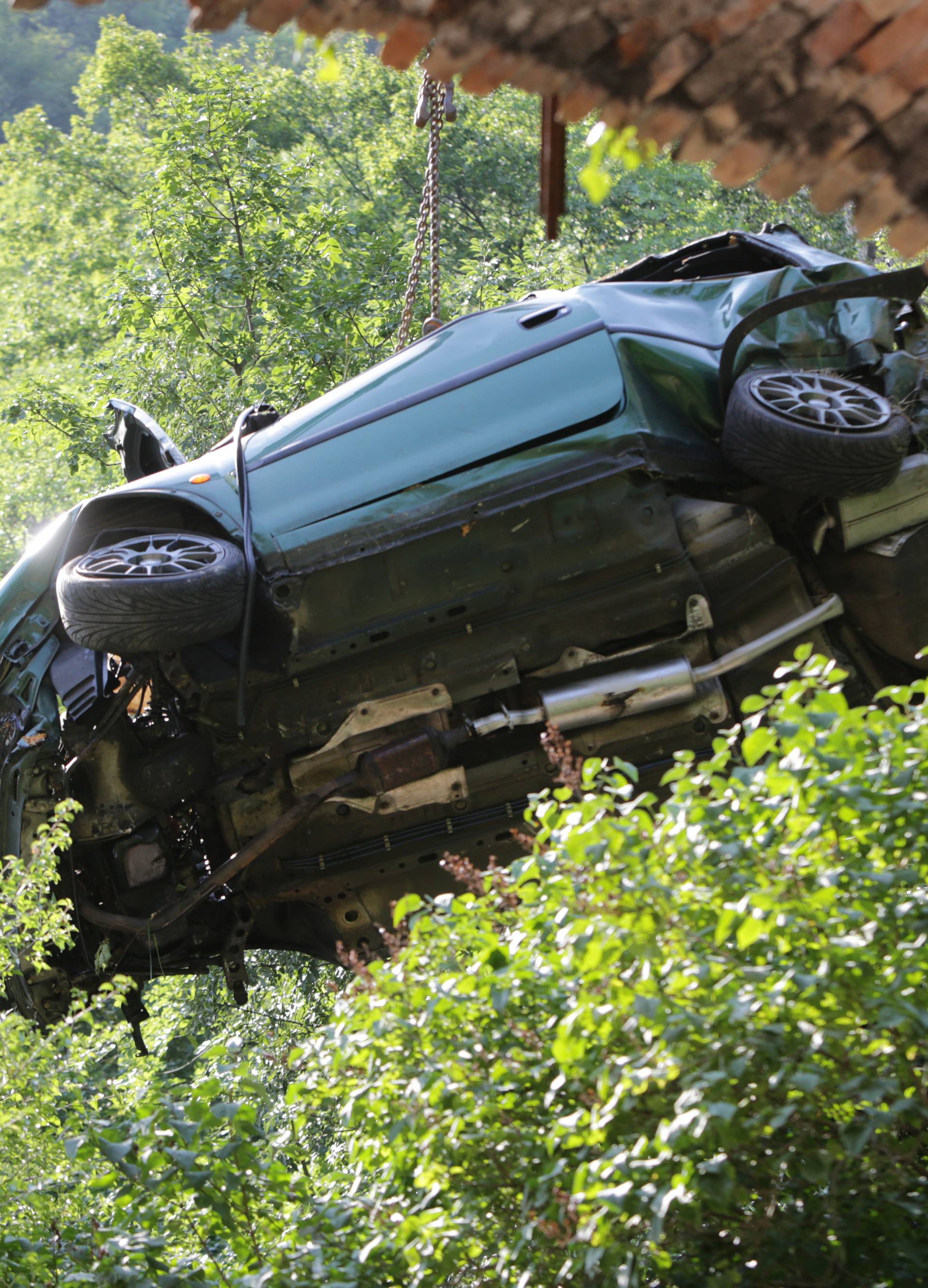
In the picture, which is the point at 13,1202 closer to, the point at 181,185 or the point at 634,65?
the point at 634,65

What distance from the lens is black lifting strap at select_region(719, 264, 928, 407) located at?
629 centimetres

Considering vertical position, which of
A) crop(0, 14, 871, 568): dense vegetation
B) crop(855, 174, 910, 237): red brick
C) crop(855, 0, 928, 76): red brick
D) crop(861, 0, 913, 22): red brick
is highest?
crop(861, 0, 913, 22): red brick

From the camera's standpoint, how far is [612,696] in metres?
6.28

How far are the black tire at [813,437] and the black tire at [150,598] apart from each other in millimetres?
2147

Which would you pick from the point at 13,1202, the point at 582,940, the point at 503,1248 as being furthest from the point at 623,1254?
the point at 13,1202

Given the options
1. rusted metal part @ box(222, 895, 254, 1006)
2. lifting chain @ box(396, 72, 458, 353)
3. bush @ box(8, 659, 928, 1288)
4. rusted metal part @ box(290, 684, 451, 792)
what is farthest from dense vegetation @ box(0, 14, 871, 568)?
bush @ box(8, 659, 928, 1288)

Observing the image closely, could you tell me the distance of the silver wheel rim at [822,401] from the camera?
240 inches

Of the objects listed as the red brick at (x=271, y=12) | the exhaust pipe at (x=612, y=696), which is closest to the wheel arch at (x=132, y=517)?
the exhaust pipe at (x=612, y=696)

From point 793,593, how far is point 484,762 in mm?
1539

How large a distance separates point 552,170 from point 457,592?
120 inches

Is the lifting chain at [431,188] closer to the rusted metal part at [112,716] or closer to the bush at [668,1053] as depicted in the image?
the rusted metal part at [112,716]

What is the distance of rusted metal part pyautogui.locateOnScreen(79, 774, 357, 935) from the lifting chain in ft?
9.61

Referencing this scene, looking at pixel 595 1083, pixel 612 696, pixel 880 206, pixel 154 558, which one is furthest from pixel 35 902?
pixel 880 206

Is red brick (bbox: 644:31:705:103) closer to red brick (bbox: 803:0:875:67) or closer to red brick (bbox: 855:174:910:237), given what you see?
red brick (bbox: 803:0:875:67)
